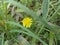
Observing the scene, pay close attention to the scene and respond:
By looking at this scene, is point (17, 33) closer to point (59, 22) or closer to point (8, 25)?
point (8, 25)

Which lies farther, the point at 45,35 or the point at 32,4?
the point at 32,4

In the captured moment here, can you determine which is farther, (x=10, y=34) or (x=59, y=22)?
(x=59, y=22)

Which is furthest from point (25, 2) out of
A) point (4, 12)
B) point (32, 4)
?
point (4, 12)

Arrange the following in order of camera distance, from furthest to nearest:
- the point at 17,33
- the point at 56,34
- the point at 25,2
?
the point at 25,2
the point at 17,33
the point at 56,34

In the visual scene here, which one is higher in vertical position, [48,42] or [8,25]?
[8,25]

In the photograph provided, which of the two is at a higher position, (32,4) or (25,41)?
(32,4)

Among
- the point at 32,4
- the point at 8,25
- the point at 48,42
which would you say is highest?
the point at 32,4

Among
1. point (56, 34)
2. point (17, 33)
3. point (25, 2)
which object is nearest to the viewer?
point (56, 34)

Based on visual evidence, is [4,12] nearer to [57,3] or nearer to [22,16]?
[22,16]

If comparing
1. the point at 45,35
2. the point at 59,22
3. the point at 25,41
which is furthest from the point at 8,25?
the point at 59,22
